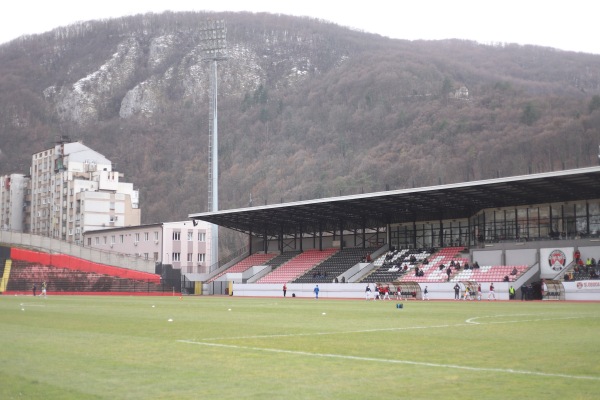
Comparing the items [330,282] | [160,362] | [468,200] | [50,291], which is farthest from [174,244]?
[160,362]

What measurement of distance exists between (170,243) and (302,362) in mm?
91910

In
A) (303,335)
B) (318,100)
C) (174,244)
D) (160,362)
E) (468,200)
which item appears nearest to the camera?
(160,362)

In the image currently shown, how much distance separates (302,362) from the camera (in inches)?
604

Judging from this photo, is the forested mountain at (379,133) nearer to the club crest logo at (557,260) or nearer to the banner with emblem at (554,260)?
the banner with emblem at (554,260)

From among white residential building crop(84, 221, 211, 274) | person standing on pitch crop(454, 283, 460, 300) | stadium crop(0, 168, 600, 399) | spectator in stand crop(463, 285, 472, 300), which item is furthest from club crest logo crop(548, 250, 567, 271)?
white residential building crop(84, 221, 211, 274)

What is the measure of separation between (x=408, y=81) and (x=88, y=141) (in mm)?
88586

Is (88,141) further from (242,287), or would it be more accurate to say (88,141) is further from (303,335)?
(303,335)

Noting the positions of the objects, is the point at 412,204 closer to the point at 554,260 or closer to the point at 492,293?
the point at 554,260

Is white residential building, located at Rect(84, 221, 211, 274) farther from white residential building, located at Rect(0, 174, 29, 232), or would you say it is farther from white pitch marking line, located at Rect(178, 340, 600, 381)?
white pitch marking line, located at Rect(178, 340, 600, 381)

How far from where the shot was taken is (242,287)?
78.9 metres

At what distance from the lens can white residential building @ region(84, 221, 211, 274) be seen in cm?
10475

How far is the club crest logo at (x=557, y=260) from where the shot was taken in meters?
60.5

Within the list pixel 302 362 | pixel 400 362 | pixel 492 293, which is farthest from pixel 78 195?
pixel 400 362

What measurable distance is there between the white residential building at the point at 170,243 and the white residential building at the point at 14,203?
168ft
